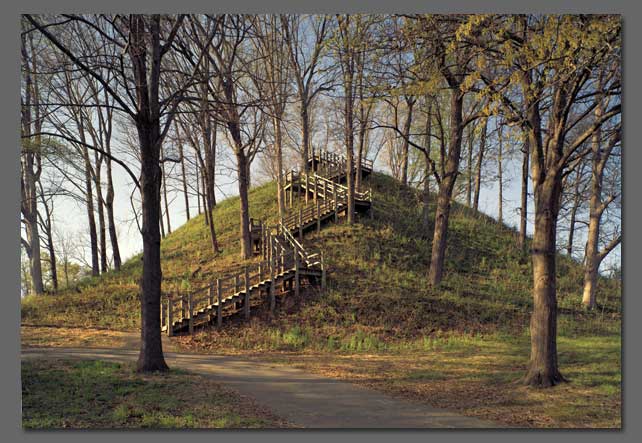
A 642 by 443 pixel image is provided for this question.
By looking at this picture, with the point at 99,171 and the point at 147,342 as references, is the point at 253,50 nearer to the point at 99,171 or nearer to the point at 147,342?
the point at 99,171

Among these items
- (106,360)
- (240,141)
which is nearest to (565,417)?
(106,360)

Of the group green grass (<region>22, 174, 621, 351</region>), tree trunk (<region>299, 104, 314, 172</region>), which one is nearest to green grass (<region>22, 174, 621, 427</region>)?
green grass (<region>22, 174, 621, 351</region>)

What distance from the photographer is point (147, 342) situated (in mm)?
8430

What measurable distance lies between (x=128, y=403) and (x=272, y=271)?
25.2ft

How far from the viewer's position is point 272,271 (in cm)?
1430

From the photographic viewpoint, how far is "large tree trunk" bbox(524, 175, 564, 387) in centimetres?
771

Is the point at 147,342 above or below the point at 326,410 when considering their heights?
above

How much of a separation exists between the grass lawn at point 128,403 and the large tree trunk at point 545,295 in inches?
170

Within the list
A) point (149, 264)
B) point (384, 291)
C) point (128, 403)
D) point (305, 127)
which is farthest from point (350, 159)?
point (128, 403)

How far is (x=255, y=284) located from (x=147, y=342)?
6.12 metres

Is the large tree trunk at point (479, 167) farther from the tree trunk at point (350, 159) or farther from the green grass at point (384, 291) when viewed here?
the tree trunk at point (350, 159)

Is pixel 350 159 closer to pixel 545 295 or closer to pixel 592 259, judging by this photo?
pixel 592 259

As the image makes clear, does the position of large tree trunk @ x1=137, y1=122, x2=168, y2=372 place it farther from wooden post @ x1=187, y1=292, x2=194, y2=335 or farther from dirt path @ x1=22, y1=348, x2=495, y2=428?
wooden post @ x1=187, y1=292, x2=194, y2=335

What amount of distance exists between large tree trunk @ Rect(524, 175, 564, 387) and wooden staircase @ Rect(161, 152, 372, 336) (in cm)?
789
